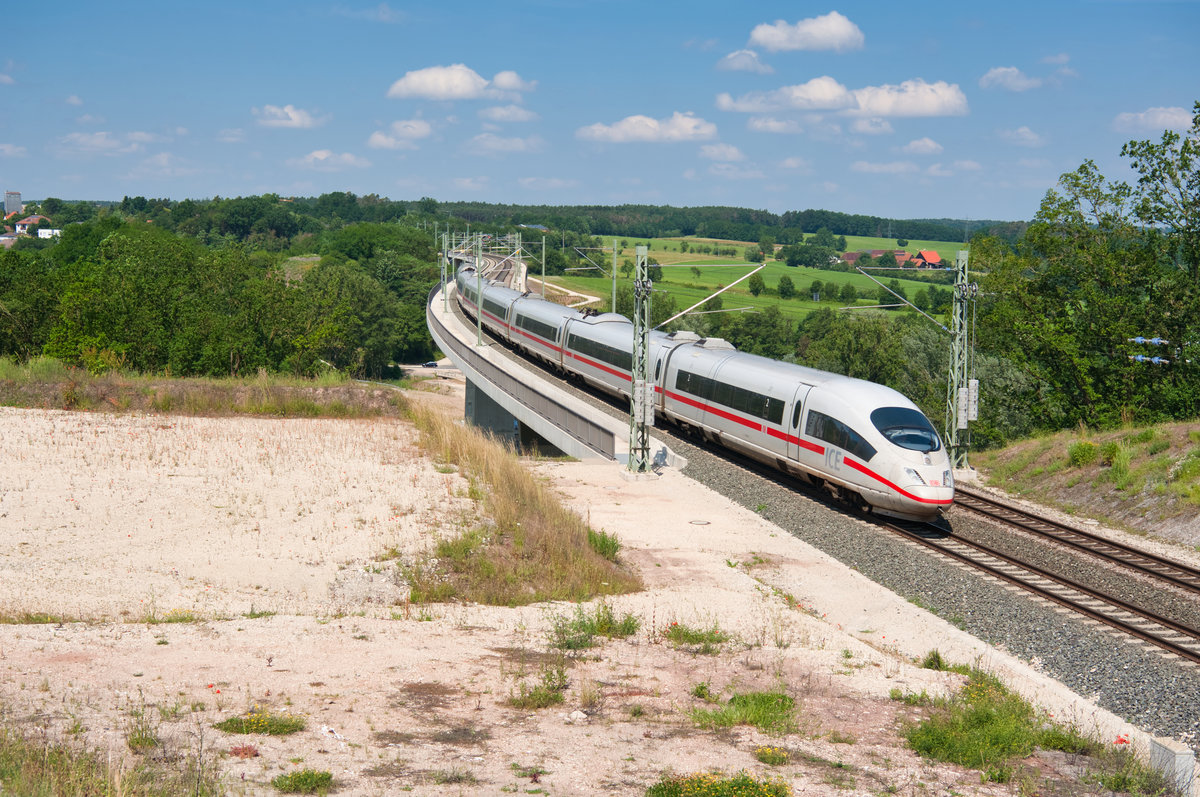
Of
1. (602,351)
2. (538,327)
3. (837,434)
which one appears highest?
(538,327)

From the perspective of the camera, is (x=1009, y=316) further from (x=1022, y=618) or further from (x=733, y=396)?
(x=1022, y=618)

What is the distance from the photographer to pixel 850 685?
468 inches

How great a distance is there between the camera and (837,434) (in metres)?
22.1

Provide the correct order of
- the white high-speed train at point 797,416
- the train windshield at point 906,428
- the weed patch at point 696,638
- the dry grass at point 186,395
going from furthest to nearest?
the dry grass at point 186,395
the train windshield at point 906,428
the white high-speed train at point 797,416
the weed patch at point 696,638

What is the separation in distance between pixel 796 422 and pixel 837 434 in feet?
5.81

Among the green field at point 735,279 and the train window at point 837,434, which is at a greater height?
the green field at point 735,279

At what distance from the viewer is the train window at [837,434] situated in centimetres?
2125

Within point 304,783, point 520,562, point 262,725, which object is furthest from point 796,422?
point 304,783

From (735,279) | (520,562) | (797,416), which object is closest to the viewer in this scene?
(520,562)

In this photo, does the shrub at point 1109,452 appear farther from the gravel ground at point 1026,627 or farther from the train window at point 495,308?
the train window at point 495,308

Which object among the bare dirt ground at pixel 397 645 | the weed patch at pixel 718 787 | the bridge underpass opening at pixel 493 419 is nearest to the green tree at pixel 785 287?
the bridge underpass opening at pixel 493 419

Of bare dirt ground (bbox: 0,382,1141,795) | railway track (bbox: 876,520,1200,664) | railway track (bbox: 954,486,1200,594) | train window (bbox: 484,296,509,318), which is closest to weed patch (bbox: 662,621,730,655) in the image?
bare dirt ground (bbox: 0,382,1141,795)

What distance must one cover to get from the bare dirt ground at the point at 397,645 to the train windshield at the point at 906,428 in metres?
3.21

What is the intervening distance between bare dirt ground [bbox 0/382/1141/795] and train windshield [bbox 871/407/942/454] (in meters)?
3.21
